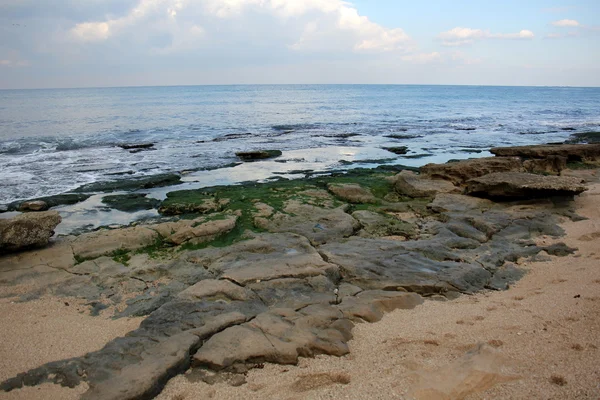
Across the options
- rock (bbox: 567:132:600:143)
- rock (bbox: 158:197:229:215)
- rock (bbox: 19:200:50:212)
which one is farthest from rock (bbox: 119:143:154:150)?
rock (bbox: 567:132:600:143)

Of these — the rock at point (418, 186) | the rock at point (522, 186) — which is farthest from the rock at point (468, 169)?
the rock at point (522, 186)

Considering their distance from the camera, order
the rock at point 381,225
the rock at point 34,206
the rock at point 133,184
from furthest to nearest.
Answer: the rock at point 133,184, the rock at point 34,206, the rock at point 381,225

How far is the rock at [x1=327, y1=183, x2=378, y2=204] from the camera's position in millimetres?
11734

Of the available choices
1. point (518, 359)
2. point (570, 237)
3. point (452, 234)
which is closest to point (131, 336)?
point (518, 359)

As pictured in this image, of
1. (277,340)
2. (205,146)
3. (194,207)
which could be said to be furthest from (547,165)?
(205,146)

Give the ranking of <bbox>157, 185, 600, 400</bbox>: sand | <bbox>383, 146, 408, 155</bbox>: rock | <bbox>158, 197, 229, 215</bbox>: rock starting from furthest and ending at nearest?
<bbox>383, 146, 408, 155</bbox>: rock → <bbox>158, 197, 229, 215</bbox>: rock → <bbox>157, 185, 600, 400</bbox>: sand

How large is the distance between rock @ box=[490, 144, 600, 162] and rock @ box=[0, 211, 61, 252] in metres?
15.7

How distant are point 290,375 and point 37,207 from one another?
33.9ft

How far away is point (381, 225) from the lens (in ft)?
31.6

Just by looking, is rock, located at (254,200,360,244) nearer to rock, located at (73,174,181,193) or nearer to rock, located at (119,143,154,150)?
rock, located at (73,174,181,193)

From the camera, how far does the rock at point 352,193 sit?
1173 cm

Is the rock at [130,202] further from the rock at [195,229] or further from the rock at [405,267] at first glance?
the rock at [405,267]

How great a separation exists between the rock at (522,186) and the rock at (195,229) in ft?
21.5

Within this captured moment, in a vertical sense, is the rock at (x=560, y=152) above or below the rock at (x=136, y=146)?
above
